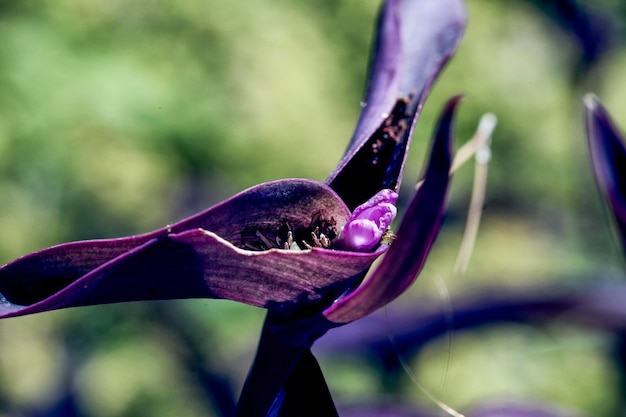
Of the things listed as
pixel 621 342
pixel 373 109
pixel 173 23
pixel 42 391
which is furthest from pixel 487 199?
pixel 373 109

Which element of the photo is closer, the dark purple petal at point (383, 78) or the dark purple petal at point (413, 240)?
the dark purple petal at point (413, 240)

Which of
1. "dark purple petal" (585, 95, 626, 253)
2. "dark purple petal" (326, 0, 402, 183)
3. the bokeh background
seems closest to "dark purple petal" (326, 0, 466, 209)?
"dark purple petal" (326, 0, 402, 183)

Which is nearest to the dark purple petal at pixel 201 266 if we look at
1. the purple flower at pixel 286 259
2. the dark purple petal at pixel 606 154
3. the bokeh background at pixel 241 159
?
the purple flower at pixel 286 259

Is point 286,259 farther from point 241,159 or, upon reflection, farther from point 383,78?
point 241,159

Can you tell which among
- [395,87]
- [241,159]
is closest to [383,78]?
[395,87]

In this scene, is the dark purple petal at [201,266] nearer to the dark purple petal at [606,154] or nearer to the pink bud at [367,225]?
the pink bud at [367,225]

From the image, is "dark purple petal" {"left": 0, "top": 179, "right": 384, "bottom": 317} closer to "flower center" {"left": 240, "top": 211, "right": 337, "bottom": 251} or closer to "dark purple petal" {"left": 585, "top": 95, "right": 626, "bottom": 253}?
"flower center" {"left": 240, "top": 211, "right": 337, "bottom": 251}
